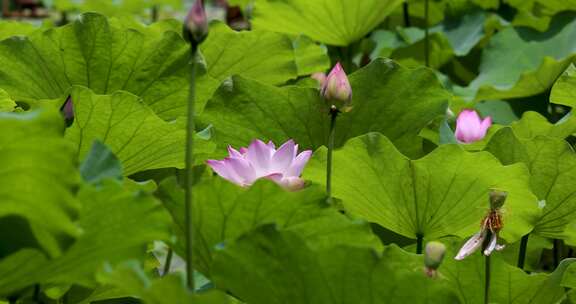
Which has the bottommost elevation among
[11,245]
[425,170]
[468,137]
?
[468,137]

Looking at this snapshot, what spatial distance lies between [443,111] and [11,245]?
571mm

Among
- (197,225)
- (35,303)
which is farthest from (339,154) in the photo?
(35,303)

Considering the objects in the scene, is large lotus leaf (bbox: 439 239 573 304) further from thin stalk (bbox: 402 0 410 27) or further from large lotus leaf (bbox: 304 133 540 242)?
thin stalk (bbox: 402 0 410 27)

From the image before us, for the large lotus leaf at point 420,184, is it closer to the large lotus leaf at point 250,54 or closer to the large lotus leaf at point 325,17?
the large lotus leaf at point 250,54

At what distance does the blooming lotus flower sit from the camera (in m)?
→ 1.16

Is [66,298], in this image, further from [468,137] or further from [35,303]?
[468,137]

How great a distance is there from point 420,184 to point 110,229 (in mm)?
352

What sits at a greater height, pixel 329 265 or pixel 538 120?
pixel 329 265

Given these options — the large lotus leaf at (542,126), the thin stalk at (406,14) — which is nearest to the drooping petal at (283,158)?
the large lotus leaf at (542,126)

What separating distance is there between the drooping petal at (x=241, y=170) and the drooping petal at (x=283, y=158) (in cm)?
2

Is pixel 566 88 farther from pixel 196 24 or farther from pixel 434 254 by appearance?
pixel 196 24

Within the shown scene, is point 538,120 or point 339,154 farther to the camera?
point 538,120

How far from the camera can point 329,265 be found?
0.67m

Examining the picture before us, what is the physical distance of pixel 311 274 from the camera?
68 cm
